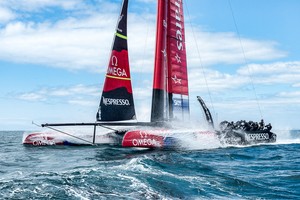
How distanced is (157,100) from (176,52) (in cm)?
333

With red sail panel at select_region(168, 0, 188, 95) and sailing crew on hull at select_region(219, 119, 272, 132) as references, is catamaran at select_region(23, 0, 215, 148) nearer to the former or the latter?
red sail panel at select_region(168, 0, 188, 95)

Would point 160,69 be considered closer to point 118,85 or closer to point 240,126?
point 118,85

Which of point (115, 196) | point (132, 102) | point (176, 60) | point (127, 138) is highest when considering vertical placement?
point (176, 60)

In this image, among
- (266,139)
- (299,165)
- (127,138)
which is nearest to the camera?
(299,165)

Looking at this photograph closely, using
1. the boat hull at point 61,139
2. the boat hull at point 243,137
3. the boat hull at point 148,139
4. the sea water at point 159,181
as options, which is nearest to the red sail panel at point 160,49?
the boat hull at point 148,139

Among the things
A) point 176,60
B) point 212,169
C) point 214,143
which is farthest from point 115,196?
point 176,60

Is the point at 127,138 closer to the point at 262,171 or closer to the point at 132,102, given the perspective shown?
the point at 132,102

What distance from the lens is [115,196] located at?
282 inches

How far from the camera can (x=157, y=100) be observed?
1889 centimetres

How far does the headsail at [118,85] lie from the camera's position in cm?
1773

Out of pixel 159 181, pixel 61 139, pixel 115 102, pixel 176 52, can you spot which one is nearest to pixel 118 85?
pixel 115 102

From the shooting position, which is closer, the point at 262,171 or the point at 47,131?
the point at 262,171

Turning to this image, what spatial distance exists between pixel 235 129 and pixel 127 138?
742cm

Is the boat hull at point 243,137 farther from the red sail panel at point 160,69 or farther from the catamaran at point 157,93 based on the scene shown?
the red sail panel at point 160,69
